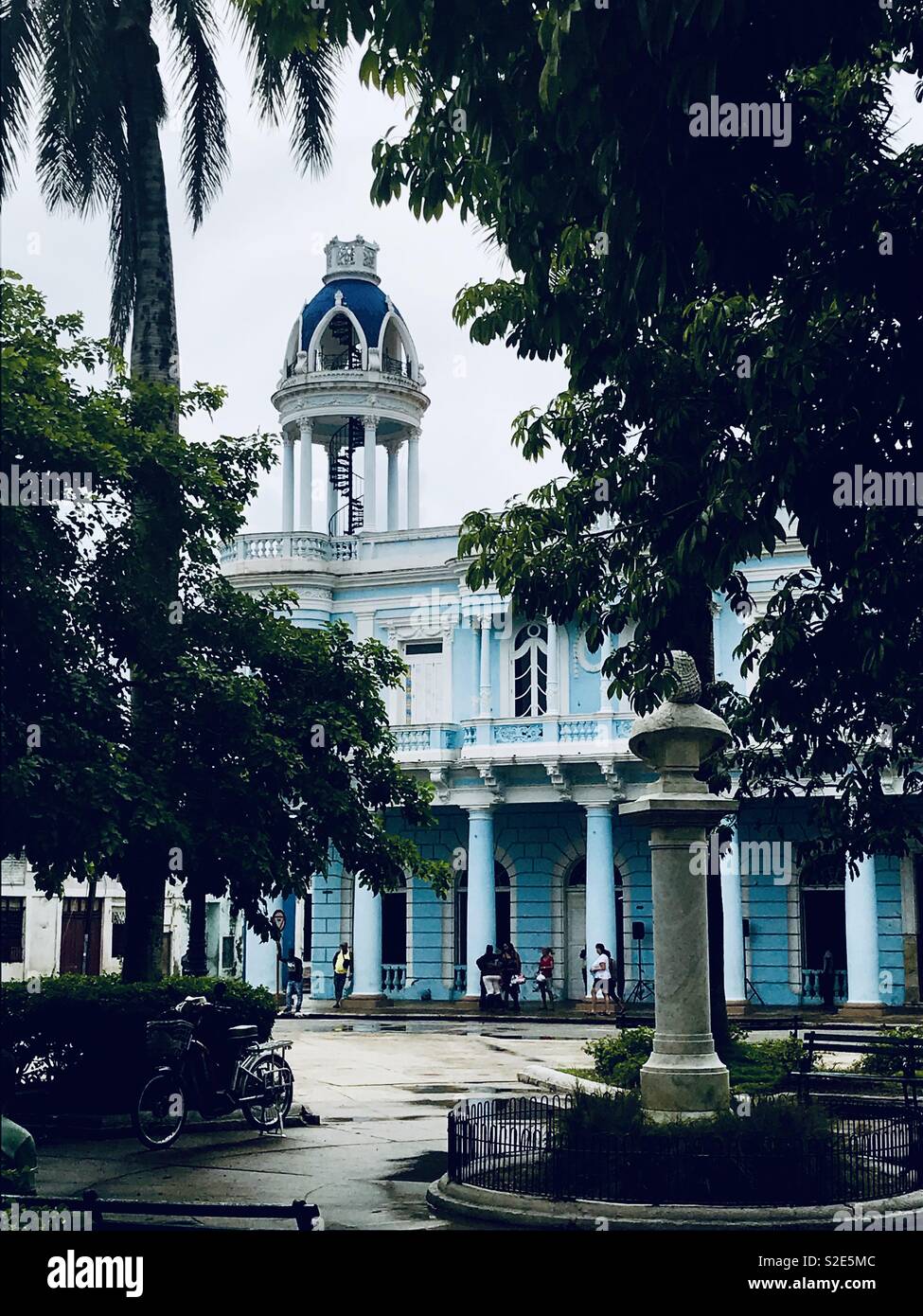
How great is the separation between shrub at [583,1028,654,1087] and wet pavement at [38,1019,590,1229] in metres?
1.69

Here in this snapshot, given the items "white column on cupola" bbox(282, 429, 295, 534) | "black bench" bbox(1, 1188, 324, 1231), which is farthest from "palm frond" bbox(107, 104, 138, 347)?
"white column on cupola" bbox(282, 429, 295, 534)

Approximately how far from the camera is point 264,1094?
13.7 meters

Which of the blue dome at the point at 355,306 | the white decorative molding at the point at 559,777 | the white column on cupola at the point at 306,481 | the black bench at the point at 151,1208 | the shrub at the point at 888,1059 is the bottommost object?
the shrub at the point at 888,1059

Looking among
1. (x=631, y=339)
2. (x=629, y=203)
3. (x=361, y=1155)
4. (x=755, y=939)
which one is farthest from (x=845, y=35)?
(x=755, y=939)

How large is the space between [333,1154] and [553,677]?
21402mm

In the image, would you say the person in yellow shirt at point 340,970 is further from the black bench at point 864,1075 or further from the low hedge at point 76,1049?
the low hedge at point 76,1049

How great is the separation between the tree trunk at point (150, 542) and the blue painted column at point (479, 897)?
18.1m

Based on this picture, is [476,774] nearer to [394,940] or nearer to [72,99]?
[394,940]

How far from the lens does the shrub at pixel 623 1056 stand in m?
15.2

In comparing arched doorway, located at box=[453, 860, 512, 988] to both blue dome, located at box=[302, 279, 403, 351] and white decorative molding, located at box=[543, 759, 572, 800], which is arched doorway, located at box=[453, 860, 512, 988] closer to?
white decorative molding, located at box=[543, 759, 572, 800]

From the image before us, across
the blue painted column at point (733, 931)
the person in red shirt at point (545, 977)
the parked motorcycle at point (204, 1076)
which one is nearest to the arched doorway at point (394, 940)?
the person in red shirt at point (545, 977)

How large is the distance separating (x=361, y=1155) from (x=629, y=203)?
8.21 metres

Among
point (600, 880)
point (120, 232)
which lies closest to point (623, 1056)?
point (120, 232)
